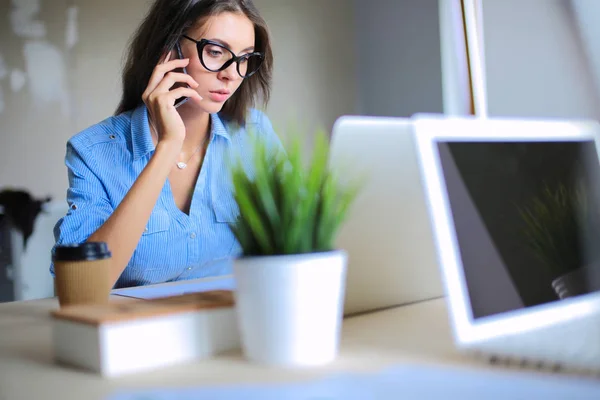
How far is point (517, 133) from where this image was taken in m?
0.82

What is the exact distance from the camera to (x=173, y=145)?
1.64 meters

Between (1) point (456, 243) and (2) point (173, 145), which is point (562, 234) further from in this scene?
(2) point (173, 145)

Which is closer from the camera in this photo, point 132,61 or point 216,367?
point 216,367

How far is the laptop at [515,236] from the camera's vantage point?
2.25ft

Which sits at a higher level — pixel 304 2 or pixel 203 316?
pixel 304 2

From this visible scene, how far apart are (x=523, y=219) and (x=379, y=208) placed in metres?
0.19

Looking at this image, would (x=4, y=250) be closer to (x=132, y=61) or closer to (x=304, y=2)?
(x=132, y=61)

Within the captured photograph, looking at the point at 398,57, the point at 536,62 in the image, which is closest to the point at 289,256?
the point at 536,62

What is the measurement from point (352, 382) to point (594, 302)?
389 millimetres

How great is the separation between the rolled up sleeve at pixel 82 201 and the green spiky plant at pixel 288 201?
0.97m

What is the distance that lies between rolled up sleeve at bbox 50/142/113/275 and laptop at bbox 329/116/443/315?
84cm

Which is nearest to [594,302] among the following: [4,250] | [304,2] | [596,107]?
[596,107]

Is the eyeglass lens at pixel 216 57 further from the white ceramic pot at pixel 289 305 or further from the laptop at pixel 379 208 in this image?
the white ceramic pot at pixel 289 305

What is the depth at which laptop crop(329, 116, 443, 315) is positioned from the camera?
873 mm
